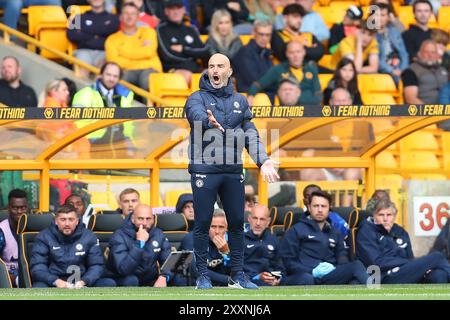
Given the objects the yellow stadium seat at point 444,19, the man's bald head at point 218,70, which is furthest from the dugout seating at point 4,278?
the yellow stadium seat at point 444,19

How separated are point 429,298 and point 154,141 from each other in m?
6.81

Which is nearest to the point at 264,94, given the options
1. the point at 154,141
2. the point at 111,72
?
the point at 111,72

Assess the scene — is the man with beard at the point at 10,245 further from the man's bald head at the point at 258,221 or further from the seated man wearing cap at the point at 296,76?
the seated man wearing cap at the point at 296,76

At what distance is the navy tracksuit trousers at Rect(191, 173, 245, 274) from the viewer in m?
14.1

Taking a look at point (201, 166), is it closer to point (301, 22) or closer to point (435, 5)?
point (301, 22)

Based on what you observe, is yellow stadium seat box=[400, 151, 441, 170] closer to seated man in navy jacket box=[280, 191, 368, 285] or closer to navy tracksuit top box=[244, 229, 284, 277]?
seated man in navy jacket box=[280, 191, 368, 285]

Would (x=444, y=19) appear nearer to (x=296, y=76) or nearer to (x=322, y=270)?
(x=296, y=76)

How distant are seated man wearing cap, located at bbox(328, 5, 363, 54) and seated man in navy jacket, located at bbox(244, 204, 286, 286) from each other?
24.3 ft

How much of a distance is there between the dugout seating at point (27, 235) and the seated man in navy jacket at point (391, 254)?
3202mm

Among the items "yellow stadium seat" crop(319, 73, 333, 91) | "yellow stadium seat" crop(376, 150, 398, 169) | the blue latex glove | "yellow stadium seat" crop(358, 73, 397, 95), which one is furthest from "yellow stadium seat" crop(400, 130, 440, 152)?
the blue latex glove

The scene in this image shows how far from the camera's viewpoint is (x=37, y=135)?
61.0 feet

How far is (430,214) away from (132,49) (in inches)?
197

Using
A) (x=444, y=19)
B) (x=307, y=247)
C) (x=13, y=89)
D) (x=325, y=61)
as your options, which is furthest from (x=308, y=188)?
(x=444, y=19)

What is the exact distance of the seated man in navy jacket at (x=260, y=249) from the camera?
17.3m
